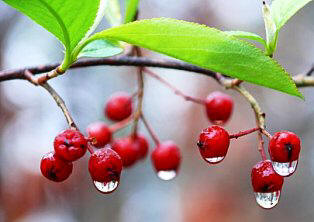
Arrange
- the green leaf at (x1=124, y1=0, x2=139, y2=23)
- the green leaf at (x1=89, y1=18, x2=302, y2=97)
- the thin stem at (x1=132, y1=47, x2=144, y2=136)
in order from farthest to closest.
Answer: the thin stem at (x1=132, y1=47, x2=144, y2=136) < the green leaf at (x1=124, y1=0, x2=139, y2=23) < the green leaf at (x1=89, y1=18, x2=302, y2=97)

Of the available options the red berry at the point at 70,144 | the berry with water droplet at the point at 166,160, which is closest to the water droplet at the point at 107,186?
the red berry at the point at 70,144

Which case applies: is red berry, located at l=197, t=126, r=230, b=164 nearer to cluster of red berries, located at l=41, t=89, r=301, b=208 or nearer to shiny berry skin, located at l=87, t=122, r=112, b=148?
cluster of red berries, located at l=41, t=89, r=301, b=208

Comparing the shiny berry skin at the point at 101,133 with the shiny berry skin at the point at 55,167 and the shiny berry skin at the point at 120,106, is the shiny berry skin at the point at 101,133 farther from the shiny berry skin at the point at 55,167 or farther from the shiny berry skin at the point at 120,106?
the shiny berry skin at the point at 55,167

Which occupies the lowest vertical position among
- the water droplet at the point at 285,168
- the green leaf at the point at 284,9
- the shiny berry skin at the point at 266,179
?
the shiny berry skin at the point at 266,179

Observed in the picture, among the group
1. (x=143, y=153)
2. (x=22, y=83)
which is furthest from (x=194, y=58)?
(x=22, y=83)

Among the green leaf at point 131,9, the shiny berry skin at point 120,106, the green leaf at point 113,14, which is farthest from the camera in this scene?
the shiny berry skin at point 120,106

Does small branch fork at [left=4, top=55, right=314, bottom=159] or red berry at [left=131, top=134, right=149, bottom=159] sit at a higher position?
small branch fork at [left=4, top=55, right=314, bottom=159]

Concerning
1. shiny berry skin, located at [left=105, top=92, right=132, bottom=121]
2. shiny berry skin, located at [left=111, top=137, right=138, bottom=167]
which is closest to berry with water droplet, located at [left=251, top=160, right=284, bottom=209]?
shiny berry skin, located at [left=111, top=137, right=138, bottom=167]
